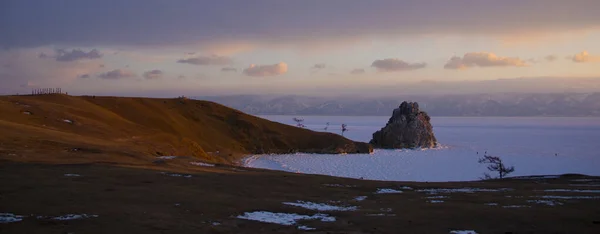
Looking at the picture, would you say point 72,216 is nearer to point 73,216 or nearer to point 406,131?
point 73,216

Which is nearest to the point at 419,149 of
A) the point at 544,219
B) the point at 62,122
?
the point at 62,122

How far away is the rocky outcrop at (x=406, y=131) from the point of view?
119 metres

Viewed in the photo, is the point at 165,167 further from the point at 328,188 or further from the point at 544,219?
the point at 544,219

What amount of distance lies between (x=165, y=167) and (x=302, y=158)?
59.8 meters

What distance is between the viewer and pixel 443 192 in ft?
87.6

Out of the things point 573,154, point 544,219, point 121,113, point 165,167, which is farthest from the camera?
point 573,154

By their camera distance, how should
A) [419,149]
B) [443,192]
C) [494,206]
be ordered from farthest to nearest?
[419,149]
[443,192]
[494,206]

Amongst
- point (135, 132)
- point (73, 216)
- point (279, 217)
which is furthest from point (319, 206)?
point (135, 132)

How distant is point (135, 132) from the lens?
212 ft

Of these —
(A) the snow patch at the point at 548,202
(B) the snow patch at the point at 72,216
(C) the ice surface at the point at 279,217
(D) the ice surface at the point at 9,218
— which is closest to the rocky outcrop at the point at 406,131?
(A) the snow patch at the point at 548,202

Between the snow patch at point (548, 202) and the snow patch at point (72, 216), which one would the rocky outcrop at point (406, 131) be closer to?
the snow patch at point (548, 202)

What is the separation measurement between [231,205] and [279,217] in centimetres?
278

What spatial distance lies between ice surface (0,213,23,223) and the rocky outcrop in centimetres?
10912

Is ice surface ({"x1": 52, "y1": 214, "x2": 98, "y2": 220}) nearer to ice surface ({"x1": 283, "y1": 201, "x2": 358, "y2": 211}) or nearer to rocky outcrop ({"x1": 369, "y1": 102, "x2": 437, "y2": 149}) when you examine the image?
ice surface ({"x1": 283, "y1": 201, "x2": 358, "y2": 211})
